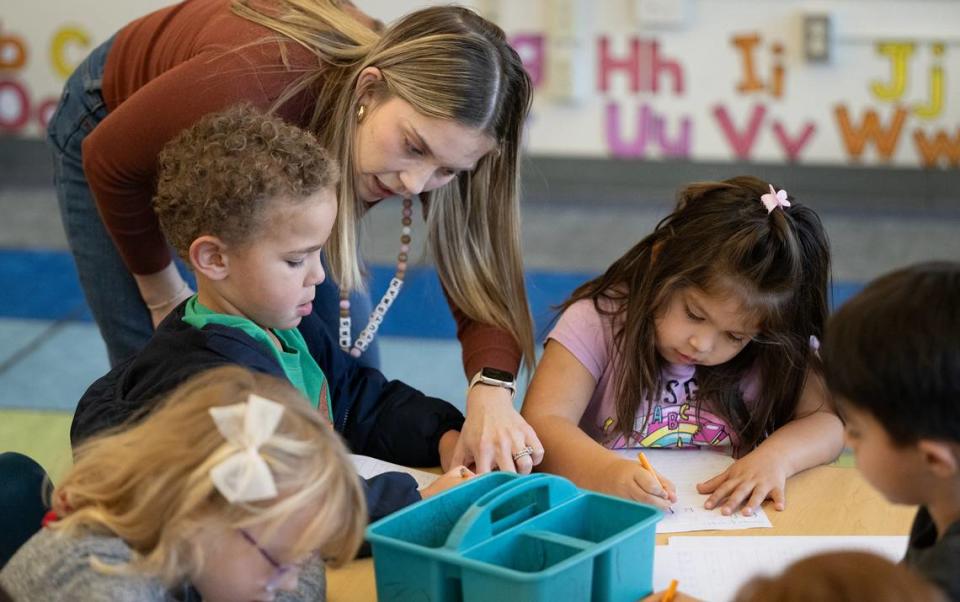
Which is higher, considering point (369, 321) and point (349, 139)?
point (349, 139)

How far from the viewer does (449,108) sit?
1577 mm

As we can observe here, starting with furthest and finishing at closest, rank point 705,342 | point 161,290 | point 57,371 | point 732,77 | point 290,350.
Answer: point 732,77 → point 57,371 → point 161,290 → point 705,342 → point 290,350

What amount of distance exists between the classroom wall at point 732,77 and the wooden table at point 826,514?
11.0 feet

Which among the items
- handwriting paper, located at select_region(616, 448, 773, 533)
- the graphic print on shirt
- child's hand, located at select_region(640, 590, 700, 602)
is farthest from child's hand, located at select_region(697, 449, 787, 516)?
child's hand, located at select_region(640, 590, 700, 602)

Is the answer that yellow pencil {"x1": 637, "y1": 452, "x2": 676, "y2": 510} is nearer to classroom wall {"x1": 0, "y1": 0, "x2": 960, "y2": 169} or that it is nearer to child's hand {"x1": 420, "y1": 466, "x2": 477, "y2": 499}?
child's hand {"x1": 420, "y1": 466, "x2": 477, "y2": 499}

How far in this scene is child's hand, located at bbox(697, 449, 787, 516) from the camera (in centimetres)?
148

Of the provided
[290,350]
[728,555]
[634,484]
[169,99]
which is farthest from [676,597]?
[169,99]

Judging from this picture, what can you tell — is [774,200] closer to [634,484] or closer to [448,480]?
[634,484]

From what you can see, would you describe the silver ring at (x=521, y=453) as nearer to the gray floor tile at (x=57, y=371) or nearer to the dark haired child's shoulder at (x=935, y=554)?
the dark haired child's shoulder at (x=935, y=554)

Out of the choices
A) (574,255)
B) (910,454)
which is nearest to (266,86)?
(910,454)

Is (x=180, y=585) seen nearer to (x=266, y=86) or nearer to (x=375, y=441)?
(x=375, y=441)

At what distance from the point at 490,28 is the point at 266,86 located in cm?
31

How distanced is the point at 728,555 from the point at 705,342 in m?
0.39

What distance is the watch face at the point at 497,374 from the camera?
1.71 metres
